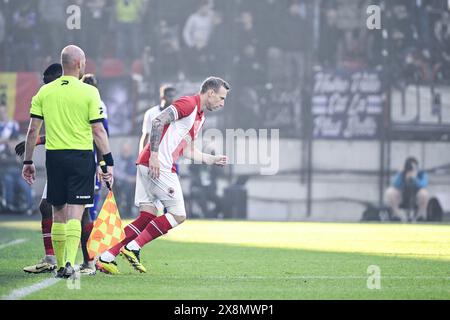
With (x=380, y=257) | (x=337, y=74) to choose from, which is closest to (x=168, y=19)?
(x=337, y=74)

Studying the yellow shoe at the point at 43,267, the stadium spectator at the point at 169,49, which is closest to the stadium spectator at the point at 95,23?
the stadium spectator at the point at 169,49

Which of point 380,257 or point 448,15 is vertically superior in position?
point 448,15

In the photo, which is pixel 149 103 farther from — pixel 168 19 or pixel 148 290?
pixel 148 290

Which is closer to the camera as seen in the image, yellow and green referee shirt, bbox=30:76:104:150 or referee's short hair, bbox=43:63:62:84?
yellow and green referee shirt, bbox=30:76:104:150

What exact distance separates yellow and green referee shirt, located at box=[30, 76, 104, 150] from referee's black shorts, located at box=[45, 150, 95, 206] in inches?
2.8

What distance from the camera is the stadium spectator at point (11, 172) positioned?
24.1 m

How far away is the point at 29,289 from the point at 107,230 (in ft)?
→ 6.67

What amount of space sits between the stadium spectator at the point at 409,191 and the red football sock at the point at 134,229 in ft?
45.2

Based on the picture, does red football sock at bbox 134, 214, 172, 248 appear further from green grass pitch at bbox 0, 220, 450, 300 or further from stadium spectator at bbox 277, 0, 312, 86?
stadium spectator at bbox 277, 0, 312, 86

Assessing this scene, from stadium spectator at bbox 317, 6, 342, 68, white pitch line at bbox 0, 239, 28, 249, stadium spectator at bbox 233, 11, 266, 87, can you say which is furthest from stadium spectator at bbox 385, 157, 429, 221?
white pitch line at bbox 0, 239, 28, 249

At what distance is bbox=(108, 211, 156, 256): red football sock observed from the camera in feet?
34.7

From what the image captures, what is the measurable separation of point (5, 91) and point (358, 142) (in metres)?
7.83

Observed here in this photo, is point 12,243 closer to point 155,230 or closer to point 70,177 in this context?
point 155,230
